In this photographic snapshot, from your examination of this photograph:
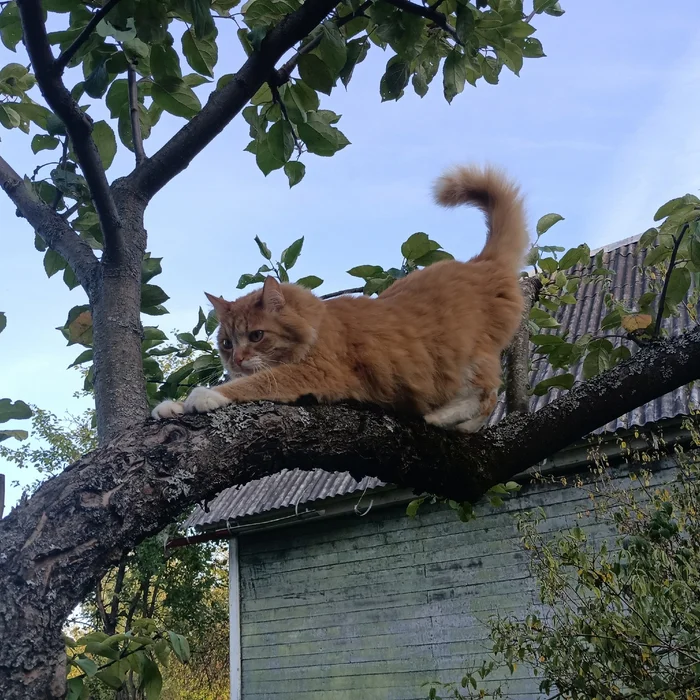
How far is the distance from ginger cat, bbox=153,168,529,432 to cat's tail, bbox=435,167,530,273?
1 centimetres

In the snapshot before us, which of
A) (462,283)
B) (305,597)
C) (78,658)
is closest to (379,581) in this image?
(305,597)

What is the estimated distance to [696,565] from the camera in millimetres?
2186

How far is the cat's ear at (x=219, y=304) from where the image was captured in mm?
2711

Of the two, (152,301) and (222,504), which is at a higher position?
(222,504)

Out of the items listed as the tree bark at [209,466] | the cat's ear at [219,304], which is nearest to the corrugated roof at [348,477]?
the cat's ear at [219,304]

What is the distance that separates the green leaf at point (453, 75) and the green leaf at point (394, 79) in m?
0.12

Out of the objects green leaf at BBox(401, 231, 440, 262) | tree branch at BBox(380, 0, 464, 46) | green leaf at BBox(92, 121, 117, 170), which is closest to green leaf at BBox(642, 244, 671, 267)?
green leaf at BBox(401, 231, 440, 262)

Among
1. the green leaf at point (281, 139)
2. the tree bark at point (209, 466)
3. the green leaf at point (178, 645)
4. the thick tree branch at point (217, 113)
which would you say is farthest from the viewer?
the green leaf at point (281, 139)

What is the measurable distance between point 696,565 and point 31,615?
208cm

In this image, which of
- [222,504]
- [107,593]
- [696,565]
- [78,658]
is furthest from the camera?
[107,593]

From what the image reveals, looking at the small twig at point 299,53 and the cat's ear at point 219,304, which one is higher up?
the small twig at point 299,53

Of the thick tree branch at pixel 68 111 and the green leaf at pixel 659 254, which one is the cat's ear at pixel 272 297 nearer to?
the thick tree branch at pixel 68 111

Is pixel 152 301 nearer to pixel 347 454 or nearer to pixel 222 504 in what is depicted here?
pixel 347 454

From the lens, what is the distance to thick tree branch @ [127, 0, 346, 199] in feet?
5.23
